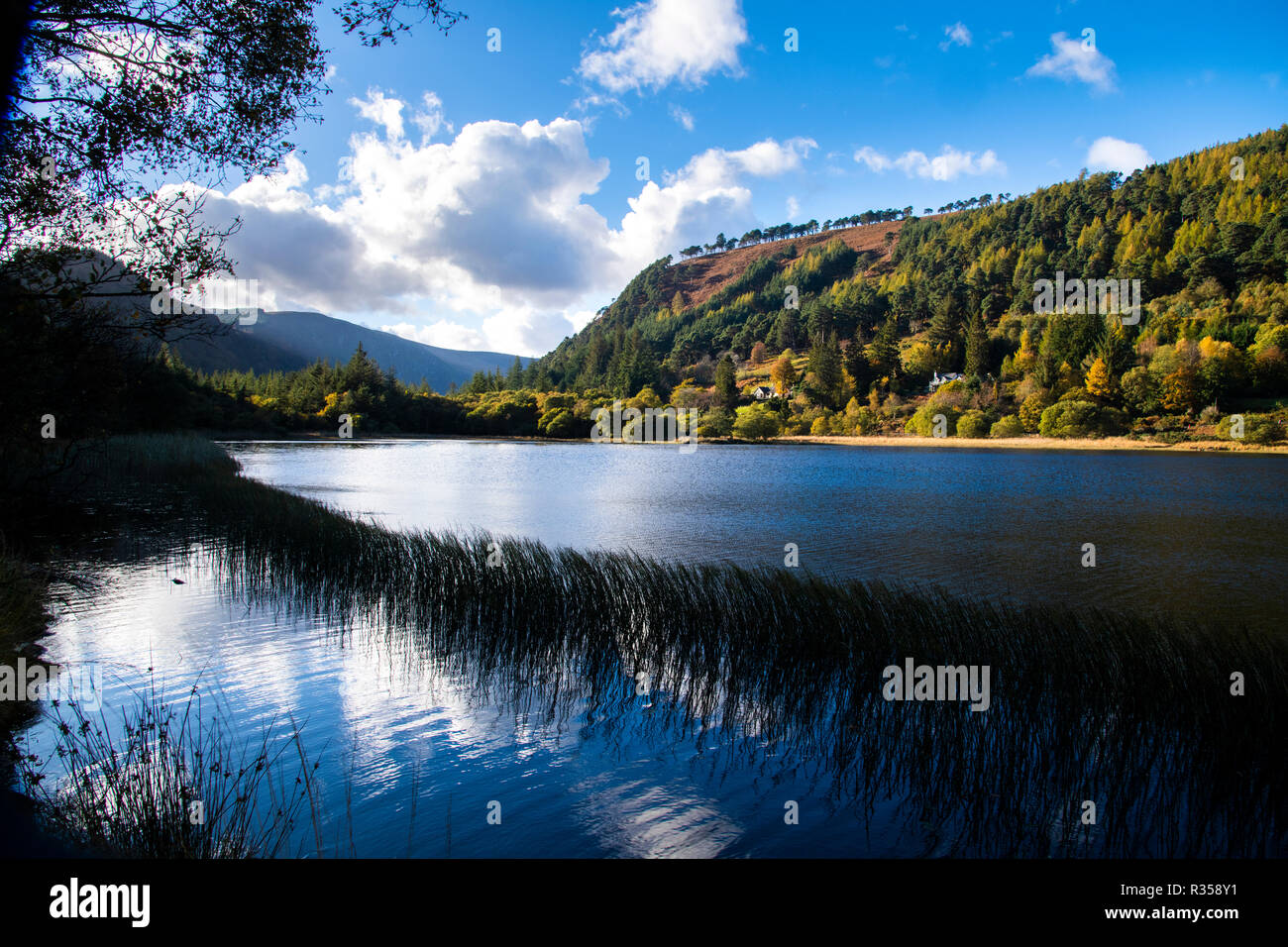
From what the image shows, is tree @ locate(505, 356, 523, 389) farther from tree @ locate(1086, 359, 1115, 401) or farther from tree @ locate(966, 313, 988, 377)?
tree @ locate(1086, 359, 1115, 401)

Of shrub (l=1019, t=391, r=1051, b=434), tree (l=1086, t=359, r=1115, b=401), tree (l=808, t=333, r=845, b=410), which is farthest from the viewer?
tree (l=808, t=333, r=845, b=410)

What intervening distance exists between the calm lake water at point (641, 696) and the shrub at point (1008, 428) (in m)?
57.5

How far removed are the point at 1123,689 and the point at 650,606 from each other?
212 inches

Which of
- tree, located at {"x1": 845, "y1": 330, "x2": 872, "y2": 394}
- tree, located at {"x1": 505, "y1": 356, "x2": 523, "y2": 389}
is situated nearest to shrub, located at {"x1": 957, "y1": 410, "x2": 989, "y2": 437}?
tree, located at {"x1": 845, "y1": 330, "x2": 872, "y2": 394}

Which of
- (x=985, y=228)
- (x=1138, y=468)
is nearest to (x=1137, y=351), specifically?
(x=1138, y=468)

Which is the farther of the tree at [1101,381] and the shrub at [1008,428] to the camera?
the shrub at [1008,428]

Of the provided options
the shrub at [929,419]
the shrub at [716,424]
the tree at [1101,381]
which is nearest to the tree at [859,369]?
the shrub at [929,419]

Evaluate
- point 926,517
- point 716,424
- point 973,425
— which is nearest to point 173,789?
point 926,517

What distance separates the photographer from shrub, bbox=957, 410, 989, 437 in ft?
295

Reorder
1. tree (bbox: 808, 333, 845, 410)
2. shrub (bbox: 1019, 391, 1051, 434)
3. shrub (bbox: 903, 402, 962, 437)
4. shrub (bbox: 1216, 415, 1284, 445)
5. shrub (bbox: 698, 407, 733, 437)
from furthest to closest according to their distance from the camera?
tree (bbox: 808, 333, 845, 410) → shrub (bbox: 698, 407, 733, 437) → shrub (bbox: 903, 402, 962, 437) → shrub (bbox: 1019, 391, 1051, 434) → shrub (bbox: 1216, 415, 1284, 445)

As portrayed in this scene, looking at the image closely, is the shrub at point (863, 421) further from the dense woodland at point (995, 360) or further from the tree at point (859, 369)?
the tree at point (859, 369)

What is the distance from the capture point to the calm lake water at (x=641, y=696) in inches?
205

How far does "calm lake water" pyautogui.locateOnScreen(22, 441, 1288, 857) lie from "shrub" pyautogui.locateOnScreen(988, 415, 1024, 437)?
5750cm

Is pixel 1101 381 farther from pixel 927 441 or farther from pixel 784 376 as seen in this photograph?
pixel 784 376
